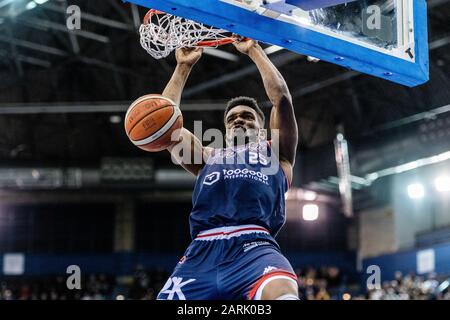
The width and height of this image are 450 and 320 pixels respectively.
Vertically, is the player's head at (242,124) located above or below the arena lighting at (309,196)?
below

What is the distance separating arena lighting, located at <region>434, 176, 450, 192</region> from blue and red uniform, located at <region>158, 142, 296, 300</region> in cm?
1552

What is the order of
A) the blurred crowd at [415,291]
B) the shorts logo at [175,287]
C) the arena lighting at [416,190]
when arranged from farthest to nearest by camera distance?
1. the arena lighting at [416,190]
2. the blurred crowd at [415,291]
3. the shorts logo at [175,287]

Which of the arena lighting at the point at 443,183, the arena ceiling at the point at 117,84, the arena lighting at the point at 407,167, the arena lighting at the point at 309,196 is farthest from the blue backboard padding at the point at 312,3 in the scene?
the arena lighting at the point at 309,196

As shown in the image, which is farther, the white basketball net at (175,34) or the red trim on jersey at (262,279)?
the white basketball net at (175,34)

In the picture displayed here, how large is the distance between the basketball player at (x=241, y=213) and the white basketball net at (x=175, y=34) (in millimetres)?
411

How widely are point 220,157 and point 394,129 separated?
606 inches

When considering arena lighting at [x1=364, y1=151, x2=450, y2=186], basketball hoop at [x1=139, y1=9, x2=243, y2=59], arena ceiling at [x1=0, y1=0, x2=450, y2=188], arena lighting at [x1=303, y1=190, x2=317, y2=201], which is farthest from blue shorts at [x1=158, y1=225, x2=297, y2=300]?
arena lighting at [x1=303, y1=190, x2=317, y2=201]

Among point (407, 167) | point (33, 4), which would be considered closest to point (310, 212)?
point (407, 167)

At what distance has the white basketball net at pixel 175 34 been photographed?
522 centimetres

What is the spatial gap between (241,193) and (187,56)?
137 cm

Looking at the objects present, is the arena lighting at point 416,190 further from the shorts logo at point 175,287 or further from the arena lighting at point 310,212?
the shorts logo at point 175,287

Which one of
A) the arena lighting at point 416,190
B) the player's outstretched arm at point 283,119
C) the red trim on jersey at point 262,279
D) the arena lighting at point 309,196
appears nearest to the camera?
the red trim on jersey at point 262,279

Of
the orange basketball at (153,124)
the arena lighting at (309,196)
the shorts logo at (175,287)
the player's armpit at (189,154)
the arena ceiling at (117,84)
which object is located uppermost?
the arena ceiling at (117,84)

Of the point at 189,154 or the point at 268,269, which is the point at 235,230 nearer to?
the point at 268,269
